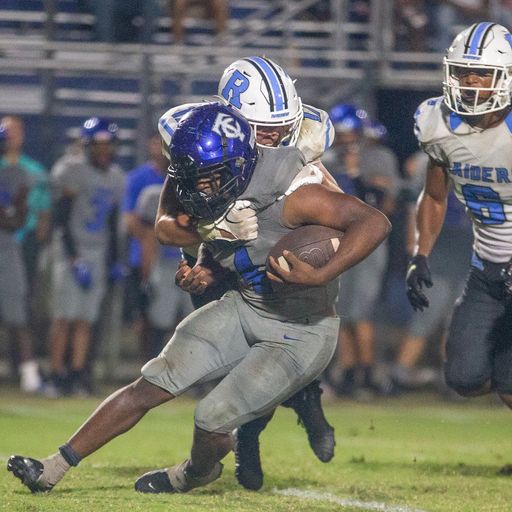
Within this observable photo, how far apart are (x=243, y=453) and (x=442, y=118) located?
5.53ft

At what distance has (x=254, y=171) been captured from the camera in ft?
14.8

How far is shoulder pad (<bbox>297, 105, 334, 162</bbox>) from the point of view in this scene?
5102 millimetres

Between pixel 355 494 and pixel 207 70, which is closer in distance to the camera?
pixel 355 494

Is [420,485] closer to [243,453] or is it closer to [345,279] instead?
[243,453]

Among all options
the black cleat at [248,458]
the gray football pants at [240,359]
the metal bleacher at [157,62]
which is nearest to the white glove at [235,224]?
the gray football pants at [240,359]

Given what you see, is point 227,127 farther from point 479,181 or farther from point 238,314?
point 479,181

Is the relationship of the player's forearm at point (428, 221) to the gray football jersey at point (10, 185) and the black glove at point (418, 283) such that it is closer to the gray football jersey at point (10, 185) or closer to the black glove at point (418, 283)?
the black glove at point (418, 283)

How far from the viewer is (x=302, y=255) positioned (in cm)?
448

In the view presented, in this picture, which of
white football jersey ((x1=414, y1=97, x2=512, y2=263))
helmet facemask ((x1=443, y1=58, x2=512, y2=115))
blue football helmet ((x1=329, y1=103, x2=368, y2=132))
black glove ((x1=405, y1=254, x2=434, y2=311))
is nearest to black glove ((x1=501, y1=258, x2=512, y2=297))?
white football jersey ((x1=414, y1=97, x2=512, y2=263))

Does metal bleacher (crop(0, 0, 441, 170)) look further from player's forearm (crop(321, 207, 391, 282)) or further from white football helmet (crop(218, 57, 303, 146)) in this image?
player's forearm (crop(321, 207, 391, 282))

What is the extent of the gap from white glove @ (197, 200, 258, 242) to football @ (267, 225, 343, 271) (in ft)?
0.38

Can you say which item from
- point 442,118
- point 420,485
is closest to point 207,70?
point 442,118

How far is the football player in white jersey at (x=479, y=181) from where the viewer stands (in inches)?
209

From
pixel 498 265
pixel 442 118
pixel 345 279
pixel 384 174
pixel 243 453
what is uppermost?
pixel 442 118
